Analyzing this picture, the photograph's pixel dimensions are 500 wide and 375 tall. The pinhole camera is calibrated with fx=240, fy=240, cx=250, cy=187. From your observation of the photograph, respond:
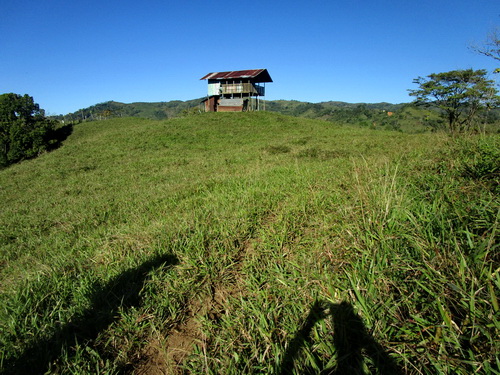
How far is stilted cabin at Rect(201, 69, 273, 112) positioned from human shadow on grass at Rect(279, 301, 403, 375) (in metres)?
37.6

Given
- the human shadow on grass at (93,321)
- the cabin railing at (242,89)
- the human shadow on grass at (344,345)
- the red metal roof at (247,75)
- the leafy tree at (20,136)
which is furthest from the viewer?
the cabin railing at (242,89)

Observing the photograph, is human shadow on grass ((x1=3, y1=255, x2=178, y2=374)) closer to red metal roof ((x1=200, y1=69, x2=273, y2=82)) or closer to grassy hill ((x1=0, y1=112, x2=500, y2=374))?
grassy hill ((x1=0, y1=112, x2=500, y2=374))

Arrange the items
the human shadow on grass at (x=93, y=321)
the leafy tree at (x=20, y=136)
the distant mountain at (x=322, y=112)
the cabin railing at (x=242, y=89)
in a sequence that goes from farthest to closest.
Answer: the distant mountain at (x=322, y=112) < the cabin railing at (x=242, y=89) < the leafy tree at (x=20, y=136) < the human shadow on grass at (x=93, y=321)

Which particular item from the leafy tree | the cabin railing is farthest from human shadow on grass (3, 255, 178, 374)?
the cabin railing

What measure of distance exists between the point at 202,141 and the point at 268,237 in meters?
17.6

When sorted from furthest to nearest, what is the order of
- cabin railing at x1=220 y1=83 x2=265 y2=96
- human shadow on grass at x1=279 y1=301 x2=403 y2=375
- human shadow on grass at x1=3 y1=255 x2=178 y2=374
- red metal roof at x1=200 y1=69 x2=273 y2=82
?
cabin railing at x1=220 y1=83 x2=265 y2=96
red metal roof at x1=200 y1=69 x2=273 y2=82
human shadow on grass at x1=3 y1=255 x2=178 y2=374
human shadow on grass at x1=279 y1=301 x2=403 y2=375

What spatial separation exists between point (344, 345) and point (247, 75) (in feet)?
129

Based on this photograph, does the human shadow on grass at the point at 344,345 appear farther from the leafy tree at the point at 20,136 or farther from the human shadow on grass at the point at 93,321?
the leafy tree at the point at 20,136

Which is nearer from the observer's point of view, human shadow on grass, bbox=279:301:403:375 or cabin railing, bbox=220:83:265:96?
human shadow on grass, bbox=279:301:403:375

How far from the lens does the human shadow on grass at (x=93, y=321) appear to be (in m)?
1.74

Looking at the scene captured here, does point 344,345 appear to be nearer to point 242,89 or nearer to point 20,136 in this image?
point 20,136

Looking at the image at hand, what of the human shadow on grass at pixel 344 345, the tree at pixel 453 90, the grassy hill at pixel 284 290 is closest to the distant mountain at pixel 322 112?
the tree at pixel 453 90

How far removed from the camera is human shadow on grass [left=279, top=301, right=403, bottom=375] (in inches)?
56.4

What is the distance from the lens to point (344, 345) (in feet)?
5.15
